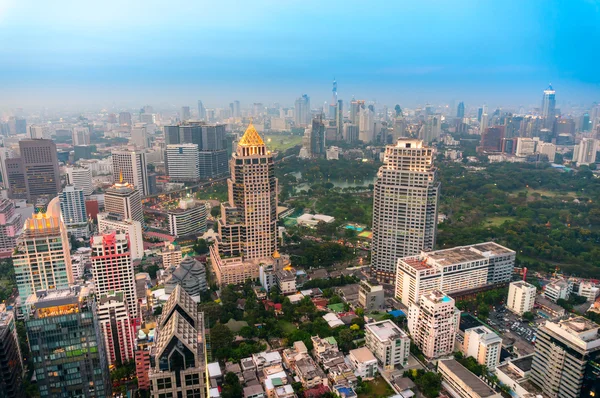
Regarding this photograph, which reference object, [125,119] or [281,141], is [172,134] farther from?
[125,119]

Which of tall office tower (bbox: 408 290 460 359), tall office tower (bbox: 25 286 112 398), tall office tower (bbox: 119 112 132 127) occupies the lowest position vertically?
tall office tower (bbox: 408 290 460 359)

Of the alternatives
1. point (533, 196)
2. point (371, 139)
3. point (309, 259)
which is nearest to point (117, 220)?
point (309, 259)

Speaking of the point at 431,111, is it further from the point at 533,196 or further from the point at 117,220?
the point at 117,220

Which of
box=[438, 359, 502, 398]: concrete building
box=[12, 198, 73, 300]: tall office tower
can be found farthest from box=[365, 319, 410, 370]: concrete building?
box=[12, 198, 73, 300]: tall office tower

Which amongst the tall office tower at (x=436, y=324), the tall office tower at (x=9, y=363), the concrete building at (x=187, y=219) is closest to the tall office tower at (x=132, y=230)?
the concrete building at (x=187, y=219)

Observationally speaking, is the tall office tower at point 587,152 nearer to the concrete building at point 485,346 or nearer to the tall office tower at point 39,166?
the concrete building at point 485,346

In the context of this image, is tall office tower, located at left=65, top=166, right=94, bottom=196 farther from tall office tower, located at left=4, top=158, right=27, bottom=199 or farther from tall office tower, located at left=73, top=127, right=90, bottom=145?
tall office tower, located at left=73, top=127, right=90, bottom=145

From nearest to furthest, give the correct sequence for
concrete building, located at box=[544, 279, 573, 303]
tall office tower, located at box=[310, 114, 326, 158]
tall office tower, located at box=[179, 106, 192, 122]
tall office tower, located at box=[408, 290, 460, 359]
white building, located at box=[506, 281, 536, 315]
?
tall office tower, located at box=[408, 290, 460, 359]
white building, located at box=[506, 281, 536, 315]
concrete building, located at box=[544, 279, 573, 303]
tall office tower, located at box=[310, 114, 326, 158]
tall office tower, located at box=[179, 106, 192, 122]

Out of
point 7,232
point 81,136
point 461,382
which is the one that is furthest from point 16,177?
point 461,382
